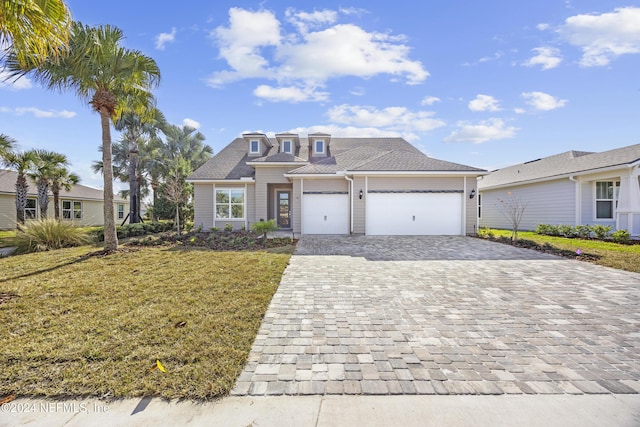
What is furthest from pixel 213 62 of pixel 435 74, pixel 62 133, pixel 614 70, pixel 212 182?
pixel 614 70

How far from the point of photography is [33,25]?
4398mm

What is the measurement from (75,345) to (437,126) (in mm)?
19468

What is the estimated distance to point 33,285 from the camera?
5484mm

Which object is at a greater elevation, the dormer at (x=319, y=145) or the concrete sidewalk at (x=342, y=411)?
the dormer at (x=319, y=145)

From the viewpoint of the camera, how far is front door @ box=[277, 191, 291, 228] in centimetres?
1662

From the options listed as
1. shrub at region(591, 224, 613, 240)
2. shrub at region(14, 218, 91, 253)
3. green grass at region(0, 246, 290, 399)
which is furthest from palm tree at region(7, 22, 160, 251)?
shrub at region(591, 224, 613, 240)

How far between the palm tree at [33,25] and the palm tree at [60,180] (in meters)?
16.7

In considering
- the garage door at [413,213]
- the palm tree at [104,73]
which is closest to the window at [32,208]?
the palm tree at [104,73]

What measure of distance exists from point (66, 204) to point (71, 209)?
56 cm

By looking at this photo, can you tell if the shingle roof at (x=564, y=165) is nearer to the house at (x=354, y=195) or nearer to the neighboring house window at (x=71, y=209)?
the house at (x=354, y=195)

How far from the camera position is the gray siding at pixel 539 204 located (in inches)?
550

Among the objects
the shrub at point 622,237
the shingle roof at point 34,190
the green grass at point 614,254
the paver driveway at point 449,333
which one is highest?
the shingle roof at point 34,190

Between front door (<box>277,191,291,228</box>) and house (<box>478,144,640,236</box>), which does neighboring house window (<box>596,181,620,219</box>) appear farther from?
front door (<box>277,191,291,228</box>)

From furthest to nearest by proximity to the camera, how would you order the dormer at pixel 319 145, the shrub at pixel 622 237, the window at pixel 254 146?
the window at pixel 254 146, the dormer at pixel 319 145, the shrub at pixel 622 237
